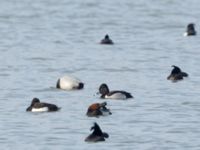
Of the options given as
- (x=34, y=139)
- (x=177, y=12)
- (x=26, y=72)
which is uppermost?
(x=177, y=12)

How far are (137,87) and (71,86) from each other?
2581 mm

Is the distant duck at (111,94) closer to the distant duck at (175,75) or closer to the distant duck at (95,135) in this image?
the distant duck at (175,75)

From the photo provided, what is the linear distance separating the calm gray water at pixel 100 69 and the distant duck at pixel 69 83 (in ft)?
0.89

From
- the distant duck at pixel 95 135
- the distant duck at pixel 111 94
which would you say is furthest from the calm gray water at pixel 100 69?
the distant duck at pixel 111 94

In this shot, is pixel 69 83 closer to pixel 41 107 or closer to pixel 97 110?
pixel 41 107

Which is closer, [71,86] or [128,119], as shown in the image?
[128,119]

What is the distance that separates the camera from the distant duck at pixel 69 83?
43.6m

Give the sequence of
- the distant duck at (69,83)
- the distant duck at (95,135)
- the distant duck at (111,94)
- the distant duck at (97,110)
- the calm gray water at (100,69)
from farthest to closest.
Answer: the distant duck at (69,83) < the distant duck at (111,94) < the distant duck at (97,110) < the calm gray water at (100,69) < the distant duck at (95,135)

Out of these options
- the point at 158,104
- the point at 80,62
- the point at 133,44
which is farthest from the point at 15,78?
the point at 133,44

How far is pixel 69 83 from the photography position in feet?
143

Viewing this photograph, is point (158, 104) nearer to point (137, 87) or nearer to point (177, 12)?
point (137, 87)

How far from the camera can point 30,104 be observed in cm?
4041

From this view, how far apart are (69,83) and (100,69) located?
559cm

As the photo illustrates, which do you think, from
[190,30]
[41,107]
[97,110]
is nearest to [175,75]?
[41,107]
